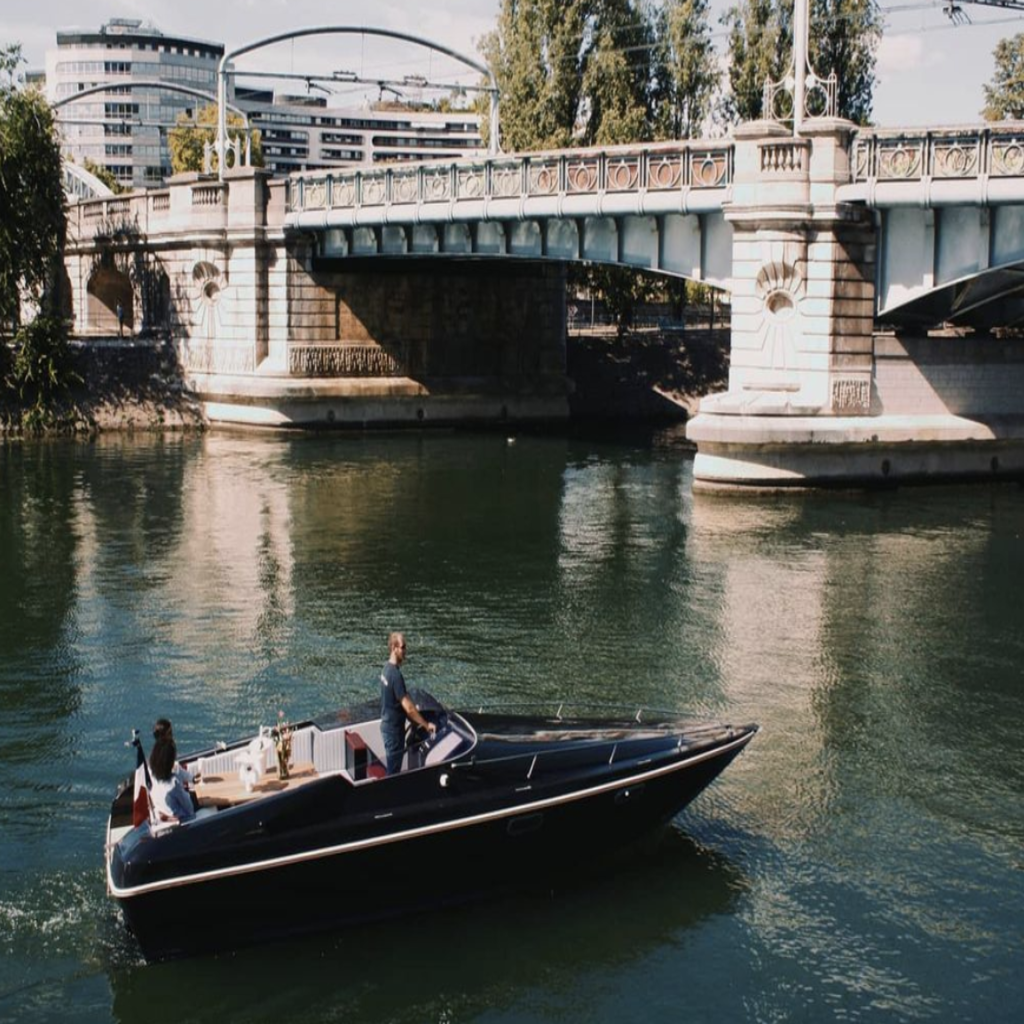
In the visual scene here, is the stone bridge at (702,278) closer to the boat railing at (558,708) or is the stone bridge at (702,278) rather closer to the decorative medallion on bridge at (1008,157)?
the decorative medallion on bridge at (1008,157)

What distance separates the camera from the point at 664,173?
139 ft

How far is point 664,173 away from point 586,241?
171 inches

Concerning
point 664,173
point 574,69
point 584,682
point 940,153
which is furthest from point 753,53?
point 584,682

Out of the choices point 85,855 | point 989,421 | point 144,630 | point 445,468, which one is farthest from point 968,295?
point 85,855

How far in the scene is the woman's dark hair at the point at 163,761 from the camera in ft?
48.7

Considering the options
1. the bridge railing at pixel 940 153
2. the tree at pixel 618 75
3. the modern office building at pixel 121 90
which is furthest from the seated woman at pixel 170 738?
the modern office building at pixel 121 90

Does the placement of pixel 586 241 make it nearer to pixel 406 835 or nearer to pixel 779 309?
pixel 779 309

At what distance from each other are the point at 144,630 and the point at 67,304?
46227 mm

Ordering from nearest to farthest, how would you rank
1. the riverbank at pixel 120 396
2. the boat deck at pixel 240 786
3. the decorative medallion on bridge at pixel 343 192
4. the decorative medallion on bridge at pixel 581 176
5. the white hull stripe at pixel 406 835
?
the white hull stripe at pixel 406 835, the boat deck at pixel 240 786, the decorative medallion on bridge at pixel 581 176, the decorative medallion on bridge at pixel 343 192, the riverbank at pixel 120 396

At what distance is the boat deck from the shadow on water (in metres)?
1.33

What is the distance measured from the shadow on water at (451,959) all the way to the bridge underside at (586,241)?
91.2ft

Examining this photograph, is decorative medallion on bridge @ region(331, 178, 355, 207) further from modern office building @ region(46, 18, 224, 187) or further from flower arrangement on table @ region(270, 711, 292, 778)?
modern office building @ region(46, 18, 224, 187)

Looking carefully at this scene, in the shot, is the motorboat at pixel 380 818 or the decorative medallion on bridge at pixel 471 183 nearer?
the motorboat at pixel 380 818

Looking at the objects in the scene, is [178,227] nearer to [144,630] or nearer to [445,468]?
[445,468]
